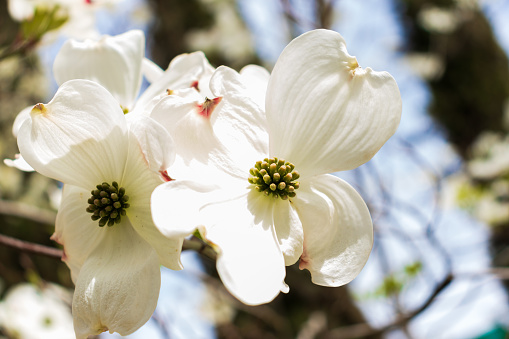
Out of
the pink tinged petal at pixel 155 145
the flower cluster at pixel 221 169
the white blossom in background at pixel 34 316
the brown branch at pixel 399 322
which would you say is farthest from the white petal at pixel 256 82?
the white blossom in background at pixel 34 316

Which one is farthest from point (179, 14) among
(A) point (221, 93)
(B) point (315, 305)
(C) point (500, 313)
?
(A) point (221, 93)

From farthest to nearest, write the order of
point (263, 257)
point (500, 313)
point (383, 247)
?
point (500, 313)
point (383, 247)
point (263, 257)

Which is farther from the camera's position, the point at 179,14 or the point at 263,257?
the point at 179,14

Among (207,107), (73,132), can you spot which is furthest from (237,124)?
(73,132)

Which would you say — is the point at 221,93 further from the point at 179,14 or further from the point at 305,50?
the point at 179,14

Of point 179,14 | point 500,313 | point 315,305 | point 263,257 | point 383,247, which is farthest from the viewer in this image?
point 179,14

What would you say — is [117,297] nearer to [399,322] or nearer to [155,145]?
[155,145]

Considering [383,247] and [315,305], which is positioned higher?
[383,247]
